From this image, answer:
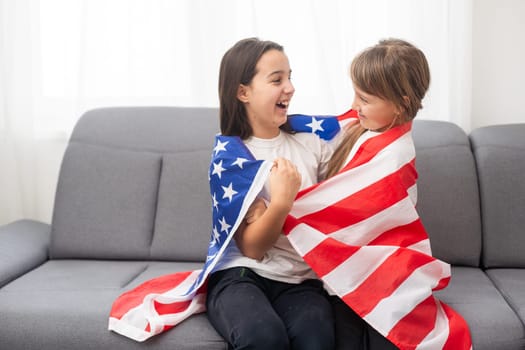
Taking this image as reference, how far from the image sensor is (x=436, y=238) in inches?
85.0

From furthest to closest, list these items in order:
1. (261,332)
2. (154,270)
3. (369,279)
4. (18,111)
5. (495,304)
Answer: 1. (18,111)
2. (154,270)
3. (495,304)
4. (369,279)
5. (261,332)

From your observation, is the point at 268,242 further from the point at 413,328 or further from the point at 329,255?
the point at 413,328

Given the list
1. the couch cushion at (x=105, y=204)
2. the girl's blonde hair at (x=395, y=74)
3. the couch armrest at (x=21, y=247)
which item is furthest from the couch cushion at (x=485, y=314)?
the couch armrest at (x=21, y=247)

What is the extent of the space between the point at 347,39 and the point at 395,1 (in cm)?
23

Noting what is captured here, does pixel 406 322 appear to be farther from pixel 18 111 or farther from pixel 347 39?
pixel 18 111

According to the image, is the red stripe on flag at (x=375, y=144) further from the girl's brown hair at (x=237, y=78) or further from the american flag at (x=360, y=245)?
the girl's brown hair at (x=237, y=78)

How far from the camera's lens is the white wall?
247cm

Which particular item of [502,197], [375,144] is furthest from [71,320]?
[502,197]

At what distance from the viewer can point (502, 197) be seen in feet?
7.15

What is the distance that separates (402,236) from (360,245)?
115mm

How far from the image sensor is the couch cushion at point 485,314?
63.6 inches

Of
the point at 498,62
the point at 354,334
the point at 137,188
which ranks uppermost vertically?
the point at 498,62

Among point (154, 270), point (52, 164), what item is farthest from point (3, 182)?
point (154, 270)

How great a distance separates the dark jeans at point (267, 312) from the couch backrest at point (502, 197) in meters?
0.76
